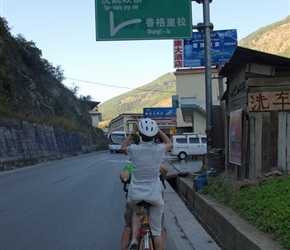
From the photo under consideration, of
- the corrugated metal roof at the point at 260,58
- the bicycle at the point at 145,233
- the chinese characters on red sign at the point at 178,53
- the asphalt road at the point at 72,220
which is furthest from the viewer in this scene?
the chinese characters on red sign at the point at 178,53

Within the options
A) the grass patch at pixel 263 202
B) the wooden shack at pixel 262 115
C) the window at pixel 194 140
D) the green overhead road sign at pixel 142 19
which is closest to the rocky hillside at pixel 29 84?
the window at pixel 194 140

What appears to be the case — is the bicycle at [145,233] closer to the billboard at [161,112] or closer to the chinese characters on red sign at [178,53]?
the chinese characters on red sign at [178,53]

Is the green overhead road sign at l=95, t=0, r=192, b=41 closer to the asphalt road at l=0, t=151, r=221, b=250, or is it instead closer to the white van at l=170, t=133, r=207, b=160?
the asphalt road at l=0, t=151, r=221, b=250

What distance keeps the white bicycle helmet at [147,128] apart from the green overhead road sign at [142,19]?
7977mm

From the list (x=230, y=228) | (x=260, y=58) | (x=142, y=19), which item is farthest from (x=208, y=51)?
(x=230, y=228)

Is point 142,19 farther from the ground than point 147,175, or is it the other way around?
point 142,19

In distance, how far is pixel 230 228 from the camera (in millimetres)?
5828

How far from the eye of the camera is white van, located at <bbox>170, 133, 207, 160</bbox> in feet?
103

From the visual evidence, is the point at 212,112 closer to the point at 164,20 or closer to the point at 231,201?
the point at 164,20

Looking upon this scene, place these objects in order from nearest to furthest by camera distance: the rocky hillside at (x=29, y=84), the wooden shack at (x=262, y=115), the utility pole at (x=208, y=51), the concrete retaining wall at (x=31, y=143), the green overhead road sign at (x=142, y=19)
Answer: the wooden shack at (x=262, y=115)
the green overhead road sign at (x=142, y=19)
the utility pole at (x=208, y=51)
the concrete retaining wall at (x=31, y=143)
the rocky hillside at (x=29, y=84)

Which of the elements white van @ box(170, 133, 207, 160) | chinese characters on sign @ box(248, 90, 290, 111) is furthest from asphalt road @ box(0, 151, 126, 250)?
white van @ box(170, 133, 207, 160)

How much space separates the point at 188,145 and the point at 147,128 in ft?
90.1

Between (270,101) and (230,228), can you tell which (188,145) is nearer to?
(270,101)

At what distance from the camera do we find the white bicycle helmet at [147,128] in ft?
14.5
